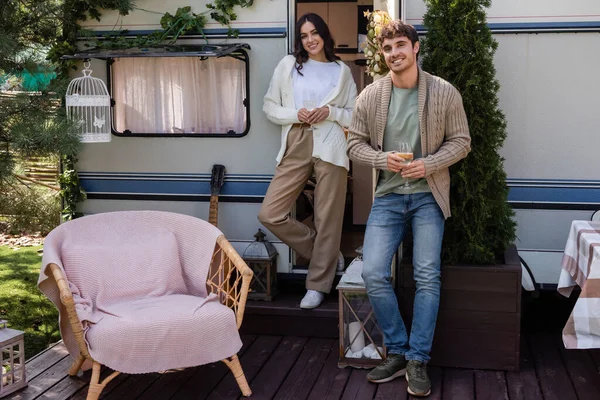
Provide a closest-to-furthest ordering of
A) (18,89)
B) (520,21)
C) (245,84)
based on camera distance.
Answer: (18,89), (520,21), (245,84)

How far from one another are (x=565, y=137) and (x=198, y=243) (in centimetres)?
233

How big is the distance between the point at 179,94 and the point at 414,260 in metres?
2.16

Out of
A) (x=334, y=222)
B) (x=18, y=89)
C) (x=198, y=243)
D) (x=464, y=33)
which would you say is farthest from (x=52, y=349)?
(x=464, y=33)

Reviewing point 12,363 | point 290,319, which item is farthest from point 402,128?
point 12,363

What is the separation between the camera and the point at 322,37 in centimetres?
470

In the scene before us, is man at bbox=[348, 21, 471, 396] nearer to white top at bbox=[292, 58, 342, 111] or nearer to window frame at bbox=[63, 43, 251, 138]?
white top at bbox=[292, 58, 342, 111]

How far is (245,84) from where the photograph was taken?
16.9 feet

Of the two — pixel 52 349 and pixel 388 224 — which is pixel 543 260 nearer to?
pixel 388 224

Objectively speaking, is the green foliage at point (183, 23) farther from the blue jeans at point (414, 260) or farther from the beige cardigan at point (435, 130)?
the blue jeans at point (414, 260)

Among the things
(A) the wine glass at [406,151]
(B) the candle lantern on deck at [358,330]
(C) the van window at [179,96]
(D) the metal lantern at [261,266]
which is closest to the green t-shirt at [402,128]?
(A) the wine glass at [406,151]

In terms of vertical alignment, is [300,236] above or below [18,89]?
below

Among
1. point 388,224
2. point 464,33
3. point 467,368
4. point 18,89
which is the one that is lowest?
point 467,368

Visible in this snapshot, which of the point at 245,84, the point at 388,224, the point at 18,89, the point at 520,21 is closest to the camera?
the point at 388,224

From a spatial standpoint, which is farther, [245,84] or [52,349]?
[245,84]
